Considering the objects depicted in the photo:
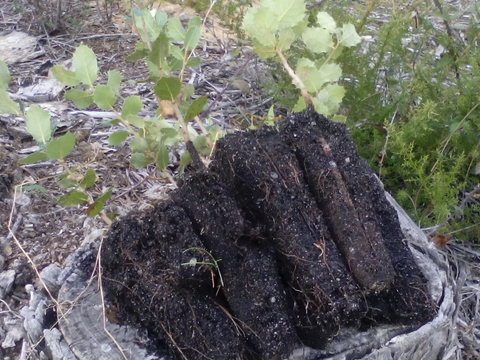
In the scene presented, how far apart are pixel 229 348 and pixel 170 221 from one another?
12.3 inches

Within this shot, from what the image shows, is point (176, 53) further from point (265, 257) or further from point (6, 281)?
point (6, 281)

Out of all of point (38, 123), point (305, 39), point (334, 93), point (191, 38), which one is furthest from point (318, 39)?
point (38, 123)

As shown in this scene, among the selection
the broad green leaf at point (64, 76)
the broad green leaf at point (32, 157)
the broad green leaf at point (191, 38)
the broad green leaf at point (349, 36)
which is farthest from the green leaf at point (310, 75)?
the broad green leaf at point (32, 157)

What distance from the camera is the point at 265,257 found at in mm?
1121

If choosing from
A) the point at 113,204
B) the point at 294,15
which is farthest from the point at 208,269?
the point at 113,204

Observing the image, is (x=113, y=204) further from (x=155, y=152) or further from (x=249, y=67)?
(x=249, y=67)

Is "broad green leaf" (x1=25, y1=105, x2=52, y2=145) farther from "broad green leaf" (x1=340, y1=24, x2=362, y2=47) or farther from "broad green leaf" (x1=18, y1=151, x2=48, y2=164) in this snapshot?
"broad green leaf" (x1=340, y1=24, x2=362, y2=47)

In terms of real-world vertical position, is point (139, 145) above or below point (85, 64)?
below

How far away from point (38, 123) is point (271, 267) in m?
0.71

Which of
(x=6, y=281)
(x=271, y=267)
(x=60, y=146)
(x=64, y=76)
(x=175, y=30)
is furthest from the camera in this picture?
(x=6, y=281)

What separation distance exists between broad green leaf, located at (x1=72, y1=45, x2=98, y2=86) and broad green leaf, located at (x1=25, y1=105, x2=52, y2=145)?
0.14 meters

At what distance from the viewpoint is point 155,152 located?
1373 millimetres

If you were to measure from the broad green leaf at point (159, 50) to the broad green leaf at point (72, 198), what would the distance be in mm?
398

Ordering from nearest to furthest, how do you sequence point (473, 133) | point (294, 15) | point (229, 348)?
point (229, 348) < point (294, 15) < point (473, 133)
